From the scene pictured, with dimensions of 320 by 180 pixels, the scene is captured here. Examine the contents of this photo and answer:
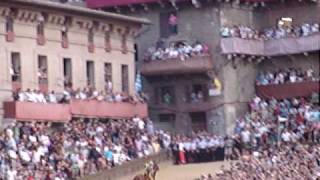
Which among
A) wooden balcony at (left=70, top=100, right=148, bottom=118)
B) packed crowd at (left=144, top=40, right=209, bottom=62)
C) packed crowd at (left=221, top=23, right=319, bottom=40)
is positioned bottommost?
wooden balcony at (left=70, top=100, right=148, bottom=118)

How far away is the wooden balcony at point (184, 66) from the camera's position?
198 feet

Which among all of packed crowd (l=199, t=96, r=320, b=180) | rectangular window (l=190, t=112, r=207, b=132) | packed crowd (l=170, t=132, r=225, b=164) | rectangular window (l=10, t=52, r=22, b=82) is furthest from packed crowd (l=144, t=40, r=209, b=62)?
rectangular window (l=10, t=52, r=22, b=82)

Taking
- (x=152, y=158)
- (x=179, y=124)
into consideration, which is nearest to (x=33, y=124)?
(x=152, y=158)

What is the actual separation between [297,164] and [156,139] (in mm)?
11431

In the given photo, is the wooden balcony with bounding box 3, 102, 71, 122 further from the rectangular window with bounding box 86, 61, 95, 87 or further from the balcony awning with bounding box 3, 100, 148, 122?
the rectangular window with bounding box 86, 61, 95, 87

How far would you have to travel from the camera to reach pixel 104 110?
180 ft

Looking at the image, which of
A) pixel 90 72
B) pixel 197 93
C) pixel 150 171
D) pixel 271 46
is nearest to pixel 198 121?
pixel 197 93

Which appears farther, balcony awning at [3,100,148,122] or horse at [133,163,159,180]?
balcony awning at [3,100,148,122]

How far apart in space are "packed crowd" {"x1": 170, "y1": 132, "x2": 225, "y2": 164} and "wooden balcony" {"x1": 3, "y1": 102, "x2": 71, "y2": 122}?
536cm

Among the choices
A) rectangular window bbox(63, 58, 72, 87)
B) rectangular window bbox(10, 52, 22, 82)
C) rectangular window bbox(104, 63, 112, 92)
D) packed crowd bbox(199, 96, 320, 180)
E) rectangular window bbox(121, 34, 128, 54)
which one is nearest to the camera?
packed crowd bbox(199, 96, 320, 180)

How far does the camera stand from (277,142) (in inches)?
2144

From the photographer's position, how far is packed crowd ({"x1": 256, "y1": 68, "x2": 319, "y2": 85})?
61969 mm

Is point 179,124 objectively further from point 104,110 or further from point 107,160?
point 107,160

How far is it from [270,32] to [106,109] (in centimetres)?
1218
